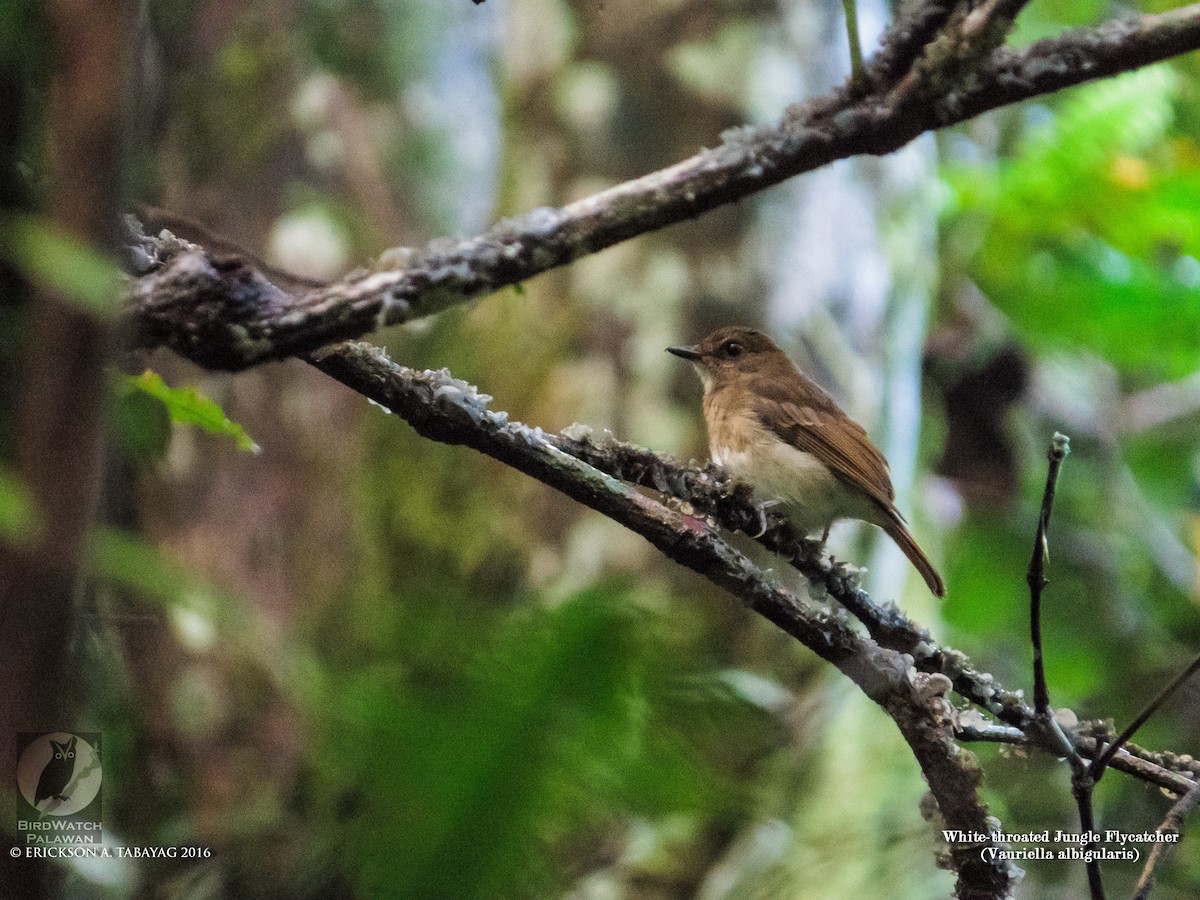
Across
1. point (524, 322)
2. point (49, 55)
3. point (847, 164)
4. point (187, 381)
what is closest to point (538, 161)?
point (524, 322)

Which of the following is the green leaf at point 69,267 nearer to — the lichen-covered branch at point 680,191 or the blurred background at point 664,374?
the lichen-covered branch at point 680,191

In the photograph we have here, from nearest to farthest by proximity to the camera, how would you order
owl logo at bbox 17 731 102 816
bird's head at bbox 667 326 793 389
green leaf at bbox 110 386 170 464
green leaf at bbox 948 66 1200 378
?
owl logo at bbox 17 731 102 816 → green leaf at bbox 110 386 170 464 → bird's head at bbox 667 326 793 389 → green leaf at bbox 948 66 1200 378

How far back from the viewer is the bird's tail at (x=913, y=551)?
3.03m

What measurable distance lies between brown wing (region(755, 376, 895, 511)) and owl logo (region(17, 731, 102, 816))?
7.55 ft

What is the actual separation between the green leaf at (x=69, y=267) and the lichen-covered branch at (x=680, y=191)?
59cm

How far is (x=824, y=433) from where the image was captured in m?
3.24

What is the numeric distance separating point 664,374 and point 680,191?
8.75 ft

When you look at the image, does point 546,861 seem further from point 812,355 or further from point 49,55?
point 812,355

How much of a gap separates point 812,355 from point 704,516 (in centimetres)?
239

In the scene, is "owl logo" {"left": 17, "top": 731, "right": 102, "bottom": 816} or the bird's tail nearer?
"owl logo" {"left": 17, "top": 731, "right": 102, "bottom": 816}

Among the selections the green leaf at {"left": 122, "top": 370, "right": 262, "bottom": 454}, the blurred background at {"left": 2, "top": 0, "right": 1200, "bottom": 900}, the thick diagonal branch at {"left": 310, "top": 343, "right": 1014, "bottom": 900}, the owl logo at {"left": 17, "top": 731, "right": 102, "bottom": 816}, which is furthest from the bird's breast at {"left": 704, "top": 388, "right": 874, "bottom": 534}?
the owl logo at {"left": 17, "top": 731, "right": 102, "bottom": 816}

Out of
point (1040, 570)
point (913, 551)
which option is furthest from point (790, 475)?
point (1040, 570)

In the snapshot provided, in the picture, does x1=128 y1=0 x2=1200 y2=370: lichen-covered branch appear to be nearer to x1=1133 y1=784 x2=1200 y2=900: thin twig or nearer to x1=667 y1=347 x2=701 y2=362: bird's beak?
x1=1133 y1=784 x2=1200 y2=900: thin twig

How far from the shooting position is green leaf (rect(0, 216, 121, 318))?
0.50 m
